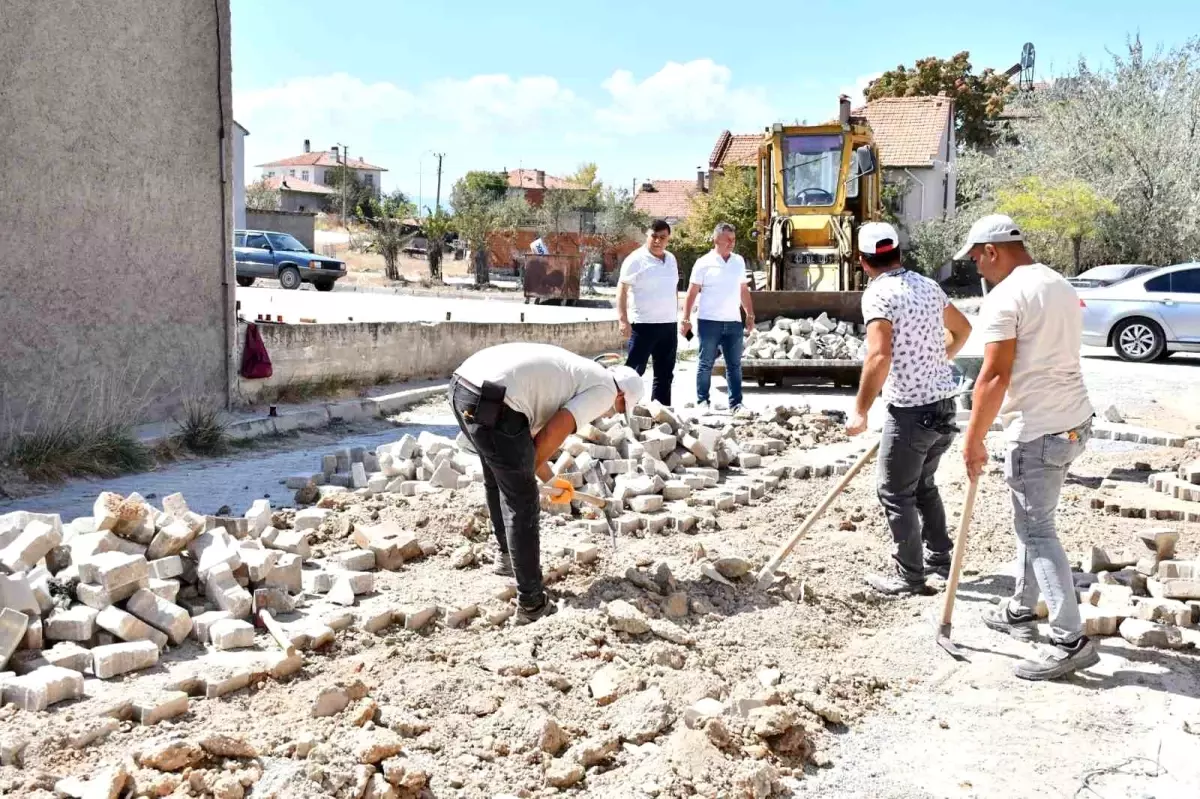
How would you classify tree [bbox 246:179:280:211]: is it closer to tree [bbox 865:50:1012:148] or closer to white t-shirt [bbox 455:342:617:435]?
tree [bbox 865:50:1012:148]

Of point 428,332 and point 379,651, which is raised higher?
point 428,332

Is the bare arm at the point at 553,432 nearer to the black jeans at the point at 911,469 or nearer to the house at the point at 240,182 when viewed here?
the black jeans at the point at 911,469

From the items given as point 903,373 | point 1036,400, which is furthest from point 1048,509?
point 903,373

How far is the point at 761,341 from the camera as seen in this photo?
14.0 meters

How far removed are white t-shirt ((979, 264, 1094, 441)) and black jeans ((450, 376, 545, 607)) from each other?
79.3 inches

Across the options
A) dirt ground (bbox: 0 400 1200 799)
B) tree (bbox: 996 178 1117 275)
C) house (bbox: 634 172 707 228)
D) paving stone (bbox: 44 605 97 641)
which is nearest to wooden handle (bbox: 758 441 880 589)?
dirt ground (bbox: 0 400 1200 799)

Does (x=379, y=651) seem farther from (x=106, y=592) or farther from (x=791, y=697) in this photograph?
(x=791, y=697)

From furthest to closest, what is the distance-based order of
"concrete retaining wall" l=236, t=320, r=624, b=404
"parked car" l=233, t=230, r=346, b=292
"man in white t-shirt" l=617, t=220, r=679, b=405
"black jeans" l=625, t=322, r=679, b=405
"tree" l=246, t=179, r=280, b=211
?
"tree" l=246, t=179, r=280, b=211
"parked car" l=233, t=230, r=346, b=292
"concrete retaining wall" l=236, t=320, r=624, b=404
"black jeans" l=625, t=322, r=679, b=405
"man in white t-shirt" l=617, t=220, r=679, b=405

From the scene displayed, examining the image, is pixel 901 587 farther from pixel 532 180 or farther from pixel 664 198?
pixel 532 180

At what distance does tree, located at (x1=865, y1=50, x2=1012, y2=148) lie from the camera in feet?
153

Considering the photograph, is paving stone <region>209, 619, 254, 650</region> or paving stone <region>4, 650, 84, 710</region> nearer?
paving stone <region>4, 650, 84, 710</region>

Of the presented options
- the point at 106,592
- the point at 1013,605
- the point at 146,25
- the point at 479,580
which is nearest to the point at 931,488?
the point at 1013,605

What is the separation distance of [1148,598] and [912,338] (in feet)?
5.41

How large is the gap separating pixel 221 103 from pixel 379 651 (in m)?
6.97
